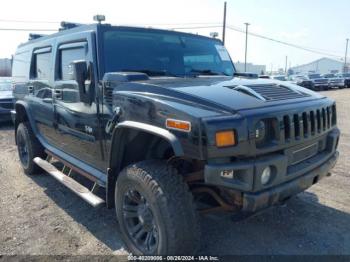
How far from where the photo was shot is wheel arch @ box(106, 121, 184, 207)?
3184mm

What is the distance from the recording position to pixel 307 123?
3062mm

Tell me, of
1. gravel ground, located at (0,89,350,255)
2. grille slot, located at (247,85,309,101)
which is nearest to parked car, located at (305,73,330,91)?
gravel ground, located at (0,89,350,255)

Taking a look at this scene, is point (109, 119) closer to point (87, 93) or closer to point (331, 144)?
point (87, 93)

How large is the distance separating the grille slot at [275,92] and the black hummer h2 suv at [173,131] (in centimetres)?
1

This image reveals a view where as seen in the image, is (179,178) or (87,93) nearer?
(179,178)

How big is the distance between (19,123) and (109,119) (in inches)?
133

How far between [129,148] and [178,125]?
86 cm

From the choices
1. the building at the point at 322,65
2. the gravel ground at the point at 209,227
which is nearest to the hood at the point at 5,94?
the gravel ground at the point at 209,227

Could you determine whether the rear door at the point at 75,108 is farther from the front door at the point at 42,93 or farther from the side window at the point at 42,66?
the side window at the point at 42,66

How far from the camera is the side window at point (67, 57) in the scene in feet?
Answer: 12.9

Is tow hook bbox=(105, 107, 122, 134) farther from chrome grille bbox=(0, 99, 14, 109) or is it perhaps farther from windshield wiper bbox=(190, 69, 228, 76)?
chrome grille bbox=(0, 99, 14, 109)

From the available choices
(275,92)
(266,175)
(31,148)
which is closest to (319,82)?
(31,148)

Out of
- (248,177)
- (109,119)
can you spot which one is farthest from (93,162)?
(248,177)

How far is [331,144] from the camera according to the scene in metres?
3.50
